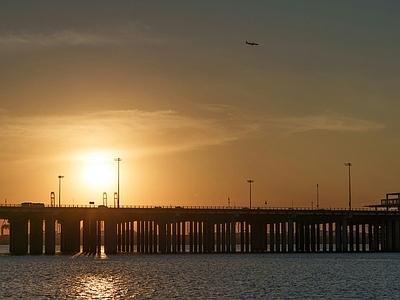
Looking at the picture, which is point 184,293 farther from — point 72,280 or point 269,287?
point 72,280

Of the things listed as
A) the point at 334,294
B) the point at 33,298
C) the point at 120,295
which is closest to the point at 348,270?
the point at 334,294

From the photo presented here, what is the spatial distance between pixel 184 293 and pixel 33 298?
58.6 ft

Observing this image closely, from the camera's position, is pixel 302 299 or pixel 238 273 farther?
pixel 238 273

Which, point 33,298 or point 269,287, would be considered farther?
point 269,287

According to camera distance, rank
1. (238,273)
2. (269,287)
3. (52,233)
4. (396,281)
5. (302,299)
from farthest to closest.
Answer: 1. (52,233)
2. (238,273)
3. (396,281)
4. (269,287)
5. (302,299)

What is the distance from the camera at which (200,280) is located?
119m

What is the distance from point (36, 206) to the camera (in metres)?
198

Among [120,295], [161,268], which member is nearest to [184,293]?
[120,295]

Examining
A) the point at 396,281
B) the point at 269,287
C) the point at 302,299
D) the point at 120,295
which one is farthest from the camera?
the point at 396,281

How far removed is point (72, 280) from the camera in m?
122

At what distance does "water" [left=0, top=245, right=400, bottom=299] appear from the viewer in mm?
100688

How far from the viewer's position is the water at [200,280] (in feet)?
330

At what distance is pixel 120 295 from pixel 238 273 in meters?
36.4

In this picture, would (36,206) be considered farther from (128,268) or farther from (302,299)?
(302,299)
